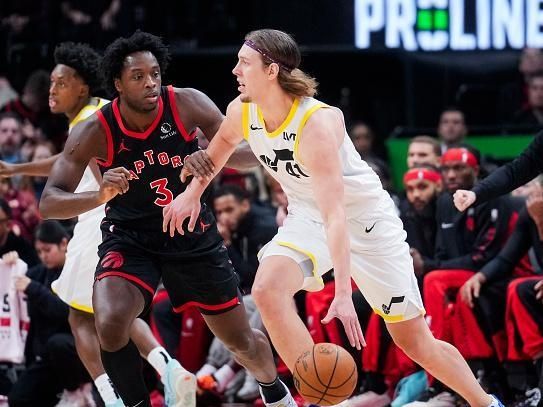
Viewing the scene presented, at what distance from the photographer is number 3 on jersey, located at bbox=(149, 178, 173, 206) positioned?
630 cm

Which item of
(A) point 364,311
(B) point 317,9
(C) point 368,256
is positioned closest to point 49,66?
(B) point 317,9

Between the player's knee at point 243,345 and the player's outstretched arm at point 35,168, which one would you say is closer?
the player's knee at point 243,345

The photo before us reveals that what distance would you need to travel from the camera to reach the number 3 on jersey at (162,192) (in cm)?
630

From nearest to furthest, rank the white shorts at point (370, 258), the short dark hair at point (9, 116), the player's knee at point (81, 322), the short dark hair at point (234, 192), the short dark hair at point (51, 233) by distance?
the white shorts at point (370, 258) → the player's knee at point (81, 322) → the short dark hair at point (51, 233) → the short dark hair at point (234, 192) → the short dark hair at point (9, 116)

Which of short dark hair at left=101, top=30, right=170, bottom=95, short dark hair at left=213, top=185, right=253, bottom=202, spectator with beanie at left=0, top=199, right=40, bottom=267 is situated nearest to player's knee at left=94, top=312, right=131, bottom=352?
short dark hair at left=101, top=30, right=170, bottom=95

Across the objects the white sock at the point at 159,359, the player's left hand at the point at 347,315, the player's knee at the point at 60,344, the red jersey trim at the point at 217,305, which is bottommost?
the player's knee at the point at 60,344

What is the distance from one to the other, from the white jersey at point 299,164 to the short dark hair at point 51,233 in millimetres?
3111

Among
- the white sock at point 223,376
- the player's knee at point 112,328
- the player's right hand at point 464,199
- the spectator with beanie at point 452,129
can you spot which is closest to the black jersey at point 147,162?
the player's knee at point 112,328

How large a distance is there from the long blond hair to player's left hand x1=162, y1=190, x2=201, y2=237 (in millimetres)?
705

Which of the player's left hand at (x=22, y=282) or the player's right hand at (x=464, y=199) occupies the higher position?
the player's right hand at (x=464, y=199)

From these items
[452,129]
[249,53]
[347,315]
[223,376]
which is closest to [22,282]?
[223,376]

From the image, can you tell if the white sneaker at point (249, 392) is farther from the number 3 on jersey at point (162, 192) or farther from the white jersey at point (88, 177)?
the number 3 on jersey at point (162, 192)

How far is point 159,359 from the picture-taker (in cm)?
706

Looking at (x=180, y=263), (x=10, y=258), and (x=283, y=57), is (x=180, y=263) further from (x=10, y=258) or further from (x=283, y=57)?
(x=10, y=258)
